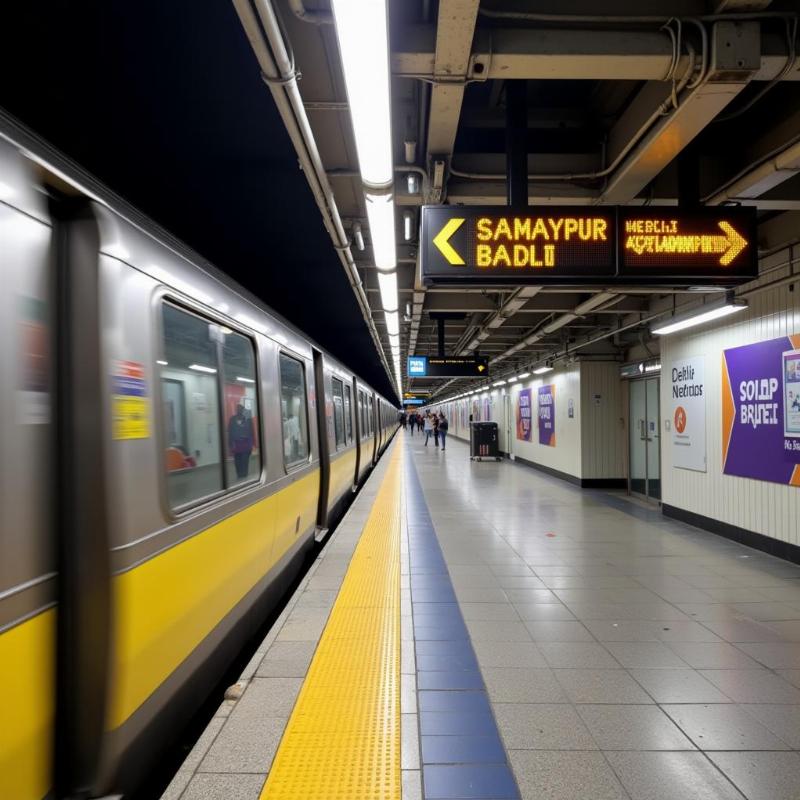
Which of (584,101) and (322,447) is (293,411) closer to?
(322,447)

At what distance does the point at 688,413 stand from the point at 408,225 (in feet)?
15.4

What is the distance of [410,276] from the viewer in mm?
7504

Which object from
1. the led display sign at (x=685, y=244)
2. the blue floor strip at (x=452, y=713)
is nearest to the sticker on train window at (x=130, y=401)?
the blue floor strip at (x=452, y=713)

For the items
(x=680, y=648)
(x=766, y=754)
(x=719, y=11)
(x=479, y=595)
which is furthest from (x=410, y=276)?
(x=766, y=754)

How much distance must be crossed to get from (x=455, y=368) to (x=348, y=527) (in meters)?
5.16

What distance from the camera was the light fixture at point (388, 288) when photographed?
228 inches

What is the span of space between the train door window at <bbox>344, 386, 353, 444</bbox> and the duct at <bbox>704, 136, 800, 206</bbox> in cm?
620

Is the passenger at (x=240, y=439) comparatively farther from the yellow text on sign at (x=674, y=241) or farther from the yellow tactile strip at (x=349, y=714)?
the yellow text on sign at (x=674, y=241)

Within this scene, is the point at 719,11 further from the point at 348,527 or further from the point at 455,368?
the point at 455,368

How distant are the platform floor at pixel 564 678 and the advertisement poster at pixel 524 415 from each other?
9.72 meters

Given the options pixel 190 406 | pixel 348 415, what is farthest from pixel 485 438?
pixel 190 406

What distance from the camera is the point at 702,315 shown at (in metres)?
6.11

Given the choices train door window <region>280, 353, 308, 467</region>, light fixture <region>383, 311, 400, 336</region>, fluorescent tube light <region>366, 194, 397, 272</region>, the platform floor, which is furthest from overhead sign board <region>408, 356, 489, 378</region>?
train door window <region>280, 353, 308, 467</region>

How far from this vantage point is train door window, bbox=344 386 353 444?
9.25 m
